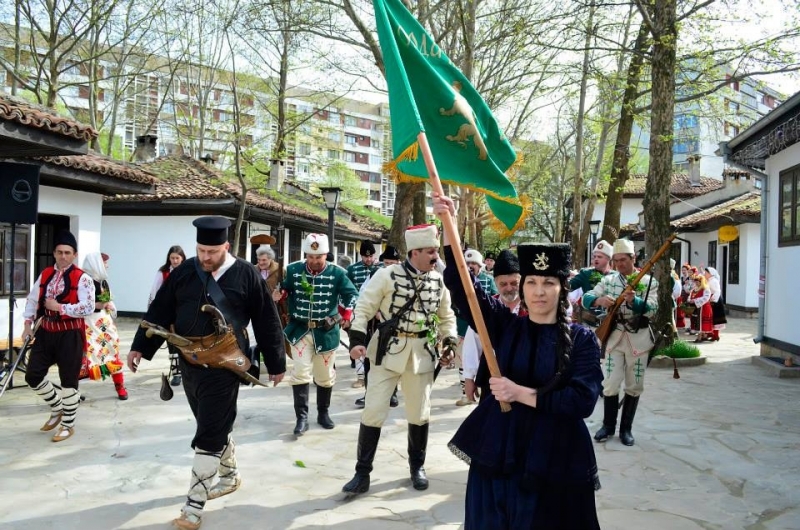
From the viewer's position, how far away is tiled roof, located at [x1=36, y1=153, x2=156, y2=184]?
1105 cm

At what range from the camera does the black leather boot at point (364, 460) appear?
201 inches

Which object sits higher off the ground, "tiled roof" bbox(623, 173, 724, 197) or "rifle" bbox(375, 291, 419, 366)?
"tiled roof" bbox(623, 173, 724, 197)

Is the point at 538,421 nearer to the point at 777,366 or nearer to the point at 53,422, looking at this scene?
the point at 53,422

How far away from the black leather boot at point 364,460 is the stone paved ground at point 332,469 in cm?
9

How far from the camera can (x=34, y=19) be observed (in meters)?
19.2

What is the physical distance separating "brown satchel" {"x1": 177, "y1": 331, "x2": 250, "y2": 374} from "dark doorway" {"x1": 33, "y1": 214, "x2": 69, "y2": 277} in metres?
10.2

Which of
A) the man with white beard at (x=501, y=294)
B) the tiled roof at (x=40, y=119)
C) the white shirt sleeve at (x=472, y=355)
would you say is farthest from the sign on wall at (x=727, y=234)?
the tiled roof at (x=40, y=119)

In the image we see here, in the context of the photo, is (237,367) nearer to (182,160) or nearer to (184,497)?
(184,497)

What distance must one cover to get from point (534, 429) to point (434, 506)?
2.16 metres

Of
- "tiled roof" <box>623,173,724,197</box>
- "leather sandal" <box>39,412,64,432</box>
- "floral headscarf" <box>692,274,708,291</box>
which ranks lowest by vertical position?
"leather sandal" <box>39,412,64,432</box>

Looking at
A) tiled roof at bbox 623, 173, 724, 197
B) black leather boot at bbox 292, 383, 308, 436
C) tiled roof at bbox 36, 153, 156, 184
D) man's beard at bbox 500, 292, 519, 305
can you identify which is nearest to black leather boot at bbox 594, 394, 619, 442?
man's beard at bbox 500, 292, 519, 305

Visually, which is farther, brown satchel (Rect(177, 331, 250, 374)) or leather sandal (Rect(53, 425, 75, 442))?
leather sandal (Rect(53, 425, 75, 442))

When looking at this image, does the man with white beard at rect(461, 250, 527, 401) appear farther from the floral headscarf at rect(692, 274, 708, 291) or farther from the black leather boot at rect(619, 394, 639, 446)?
the floral headscarf at rect(692, 274, 708, 291)

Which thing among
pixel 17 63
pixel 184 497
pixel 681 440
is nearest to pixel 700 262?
pixel 681 440
